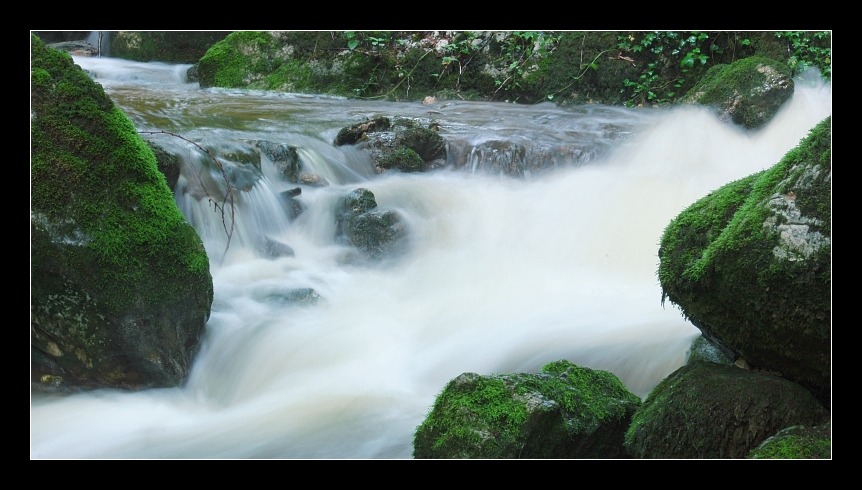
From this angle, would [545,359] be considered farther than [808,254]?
Yes

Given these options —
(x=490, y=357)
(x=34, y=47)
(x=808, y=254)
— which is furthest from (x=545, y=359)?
(x=34, y=47)

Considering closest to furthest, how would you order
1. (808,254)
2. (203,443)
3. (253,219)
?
(808,254) → (203,443) → (253,219)

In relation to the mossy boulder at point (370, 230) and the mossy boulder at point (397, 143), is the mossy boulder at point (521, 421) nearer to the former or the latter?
the mossy boulder at point (370, 230)

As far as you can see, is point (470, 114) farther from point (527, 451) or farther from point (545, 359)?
point (527, 451)

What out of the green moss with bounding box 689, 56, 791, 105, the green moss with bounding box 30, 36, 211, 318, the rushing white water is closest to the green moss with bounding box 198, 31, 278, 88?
the rushing white water

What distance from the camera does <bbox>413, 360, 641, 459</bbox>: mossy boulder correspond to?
296 centimetres

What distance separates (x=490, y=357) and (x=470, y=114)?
417 centimetres

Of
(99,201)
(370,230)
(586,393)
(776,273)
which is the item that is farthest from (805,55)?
(99,201)

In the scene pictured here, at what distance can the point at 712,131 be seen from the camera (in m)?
7.25

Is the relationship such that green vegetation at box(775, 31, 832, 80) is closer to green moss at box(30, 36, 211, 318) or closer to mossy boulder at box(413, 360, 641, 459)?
mossy boulder at box(413, 360, 641, 459)

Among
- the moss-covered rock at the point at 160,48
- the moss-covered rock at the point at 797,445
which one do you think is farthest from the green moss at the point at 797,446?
the moss-covered rock at the point at 160,48

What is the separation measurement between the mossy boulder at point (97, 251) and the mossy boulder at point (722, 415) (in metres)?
2.28

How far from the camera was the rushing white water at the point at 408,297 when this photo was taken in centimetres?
357

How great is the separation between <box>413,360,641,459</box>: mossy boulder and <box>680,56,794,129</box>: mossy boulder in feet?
16.0
